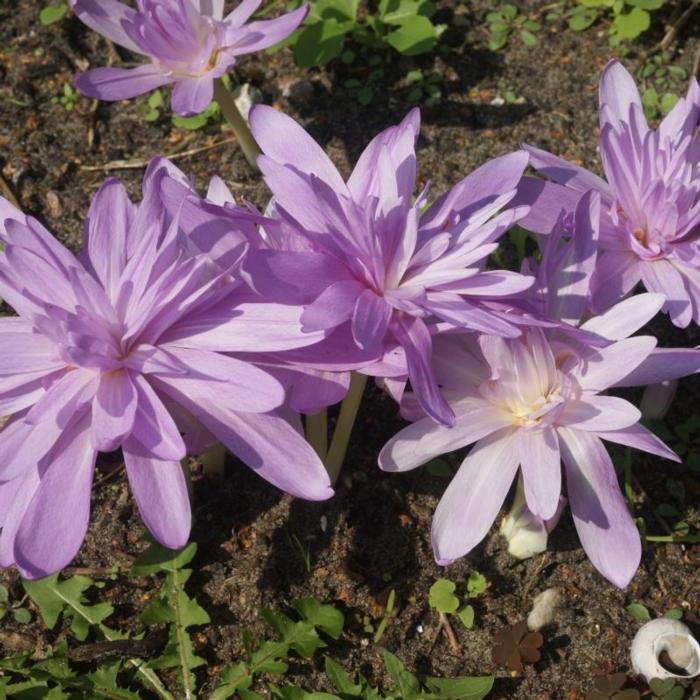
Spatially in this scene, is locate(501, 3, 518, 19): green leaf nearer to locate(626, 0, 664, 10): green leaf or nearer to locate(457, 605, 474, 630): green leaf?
locate(626, 0, 664, 10): green leaf

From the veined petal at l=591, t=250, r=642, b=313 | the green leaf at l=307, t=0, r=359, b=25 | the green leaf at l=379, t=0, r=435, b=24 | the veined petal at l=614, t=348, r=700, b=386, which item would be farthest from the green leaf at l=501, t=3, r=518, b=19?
the veined petal at l=614, t=348, r=700, b=386

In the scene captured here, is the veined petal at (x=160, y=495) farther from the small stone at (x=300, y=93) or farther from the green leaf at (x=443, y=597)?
the small stone at (x=300, y=93)

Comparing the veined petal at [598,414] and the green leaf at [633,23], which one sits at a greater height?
the veined petal at [598,414]

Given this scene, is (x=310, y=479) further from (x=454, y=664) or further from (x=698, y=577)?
(x=698, y=577)

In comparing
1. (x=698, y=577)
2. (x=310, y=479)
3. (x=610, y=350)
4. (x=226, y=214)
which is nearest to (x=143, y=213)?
(x=226, y=214)

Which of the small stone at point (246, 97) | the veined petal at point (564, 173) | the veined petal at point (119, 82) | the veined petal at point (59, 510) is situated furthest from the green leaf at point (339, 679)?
the small stone at point (246, 97)

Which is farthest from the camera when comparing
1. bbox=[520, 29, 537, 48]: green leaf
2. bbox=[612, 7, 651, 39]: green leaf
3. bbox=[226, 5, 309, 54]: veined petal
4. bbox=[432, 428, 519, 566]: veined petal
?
bbox=[520, 29, 537, 48]: green leaf
